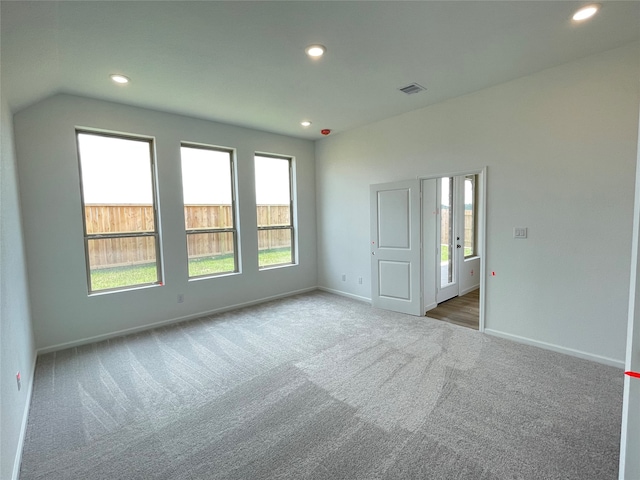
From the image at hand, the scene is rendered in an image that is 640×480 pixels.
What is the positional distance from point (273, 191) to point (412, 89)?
2.84 m

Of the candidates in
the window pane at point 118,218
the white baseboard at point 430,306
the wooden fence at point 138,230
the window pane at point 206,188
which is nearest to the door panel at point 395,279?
the white baseboard at point 430,306

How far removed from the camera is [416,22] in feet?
7.21

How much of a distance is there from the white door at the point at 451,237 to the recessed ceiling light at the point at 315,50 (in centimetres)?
327

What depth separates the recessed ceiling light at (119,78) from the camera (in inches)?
114

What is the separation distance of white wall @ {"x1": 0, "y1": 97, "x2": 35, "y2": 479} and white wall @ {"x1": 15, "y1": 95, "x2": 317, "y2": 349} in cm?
55

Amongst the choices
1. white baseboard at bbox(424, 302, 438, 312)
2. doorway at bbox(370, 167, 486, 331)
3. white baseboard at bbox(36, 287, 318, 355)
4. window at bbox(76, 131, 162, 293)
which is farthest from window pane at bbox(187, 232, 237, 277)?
white baseboard at bbox(424, 302, 438, 312)

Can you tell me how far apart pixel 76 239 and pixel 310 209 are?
141 inches

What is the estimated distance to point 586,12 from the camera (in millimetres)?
2133

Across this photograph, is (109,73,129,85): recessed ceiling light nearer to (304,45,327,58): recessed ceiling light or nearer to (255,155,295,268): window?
(304,45,327,58): recessed ceiling light

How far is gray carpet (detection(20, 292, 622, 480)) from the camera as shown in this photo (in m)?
1.77

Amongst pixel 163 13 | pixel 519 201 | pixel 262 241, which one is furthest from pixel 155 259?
pixel 519 201

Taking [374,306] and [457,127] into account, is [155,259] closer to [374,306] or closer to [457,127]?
[374,306]

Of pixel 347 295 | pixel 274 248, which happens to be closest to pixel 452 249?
pixel 347 295

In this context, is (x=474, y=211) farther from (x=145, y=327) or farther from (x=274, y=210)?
(x=145, y=327)
